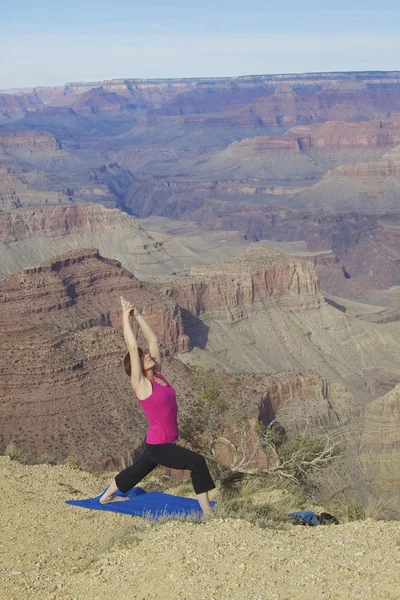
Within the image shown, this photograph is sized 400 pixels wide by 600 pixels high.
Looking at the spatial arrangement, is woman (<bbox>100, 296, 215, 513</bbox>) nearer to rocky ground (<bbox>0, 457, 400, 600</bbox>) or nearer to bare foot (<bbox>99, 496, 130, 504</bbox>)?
rocky ground (<bbox>0, 457, 400, 600</bbox>)

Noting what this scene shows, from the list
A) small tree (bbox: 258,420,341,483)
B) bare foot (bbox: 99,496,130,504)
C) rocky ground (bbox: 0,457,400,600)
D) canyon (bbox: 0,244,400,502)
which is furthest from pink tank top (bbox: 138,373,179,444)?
canyon (bbox: 0,244,400,502)

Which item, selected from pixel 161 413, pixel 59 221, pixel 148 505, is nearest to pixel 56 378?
pixel 148 505

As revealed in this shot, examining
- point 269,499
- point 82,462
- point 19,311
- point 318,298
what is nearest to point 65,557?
point 269,499

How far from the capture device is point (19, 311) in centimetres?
5409

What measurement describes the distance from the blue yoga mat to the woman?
786mm

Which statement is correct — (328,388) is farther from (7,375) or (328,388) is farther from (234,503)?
(234,503)

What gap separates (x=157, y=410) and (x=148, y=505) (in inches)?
109

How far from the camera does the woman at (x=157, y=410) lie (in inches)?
517

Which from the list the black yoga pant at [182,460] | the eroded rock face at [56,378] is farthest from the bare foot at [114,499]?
the eroded rock face at [56,378]

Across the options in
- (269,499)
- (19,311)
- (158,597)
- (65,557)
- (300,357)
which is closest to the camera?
(158,597)

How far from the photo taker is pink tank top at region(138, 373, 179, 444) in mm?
13180

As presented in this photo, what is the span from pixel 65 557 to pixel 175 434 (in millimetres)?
2482

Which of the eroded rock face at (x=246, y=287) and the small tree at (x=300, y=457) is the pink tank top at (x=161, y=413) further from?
the eroded rock face at (x=246, y=287)

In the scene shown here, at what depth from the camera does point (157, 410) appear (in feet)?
43.5
